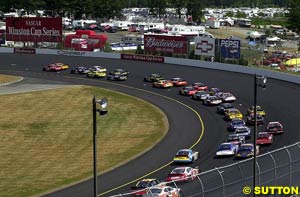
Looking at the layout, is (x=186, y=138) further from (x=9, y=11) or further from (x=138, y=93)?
(x=9, y=11)

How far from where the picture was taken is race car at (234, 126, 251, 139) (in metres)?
56.9

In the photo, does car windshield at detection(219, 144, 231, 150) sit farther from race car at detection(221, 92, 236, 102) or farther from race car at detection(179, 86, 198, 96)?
race car at detection(179, 86, 198, 96)

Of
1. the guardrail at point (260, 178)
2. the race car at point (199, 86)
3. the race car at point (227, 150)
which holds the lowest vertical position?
the race car at point (227, 150)

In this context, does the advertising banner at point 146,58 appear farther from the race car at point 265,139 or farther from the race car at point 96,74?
the race car at point 265,139

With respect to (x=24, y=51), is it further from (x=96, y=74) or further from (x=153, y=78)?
(x=153, y=78)

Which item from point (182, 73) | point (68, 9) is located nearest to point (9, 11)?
point (68, 9)

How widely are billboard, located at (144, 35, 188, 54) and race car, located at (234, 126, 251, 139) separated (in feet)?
148

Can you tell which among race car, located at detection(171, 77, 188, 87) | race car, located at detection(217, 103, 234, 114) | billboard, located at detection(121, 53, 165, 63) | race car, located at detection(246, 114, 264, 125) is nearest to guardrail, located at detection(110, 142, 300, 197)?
race car, located at detection(246, 114, 264, 125)

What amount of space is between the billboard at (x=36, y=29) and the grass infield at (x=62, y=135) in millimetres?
31709

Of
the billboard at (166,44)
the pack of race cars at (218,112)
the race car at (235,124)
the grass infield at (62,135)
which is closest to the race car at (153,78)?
the pack of race cars at (218,112)

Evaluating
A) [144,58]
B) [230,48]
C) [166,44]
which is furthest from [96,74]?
[230,48]

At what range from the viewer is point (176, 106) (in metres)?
73.8

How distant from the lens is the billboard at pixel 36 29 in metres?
114

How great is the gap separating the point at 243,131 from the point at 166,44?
4817cm
